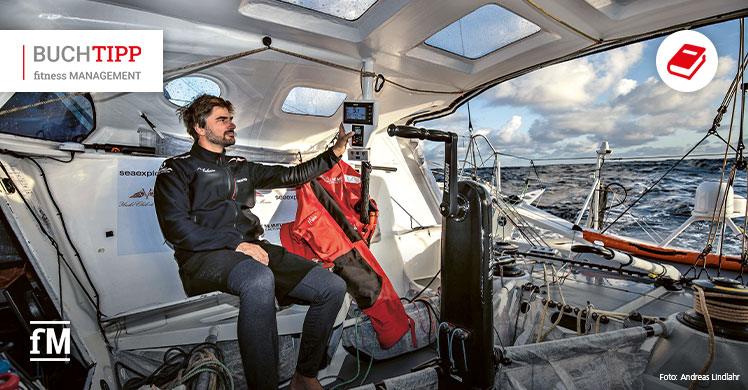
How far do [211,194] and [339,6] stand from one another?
141cm

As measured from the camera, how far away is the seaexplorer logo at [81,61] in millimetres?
2023

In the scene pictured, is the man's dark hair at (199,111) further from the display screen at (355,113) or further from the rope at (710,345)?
the rope at (710,345)

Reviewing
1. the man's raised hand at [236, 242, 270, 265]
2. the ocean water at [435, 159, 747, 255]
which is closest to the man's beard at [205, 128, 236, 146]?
the man's raised hand at [236, 242, 270, 265]

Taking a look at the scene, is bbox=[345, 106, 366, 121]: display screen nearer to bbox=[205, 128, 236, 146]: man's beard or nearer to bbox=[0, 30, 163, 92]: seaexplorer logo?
bbox=[205, 128, 236, 146]: man's beard

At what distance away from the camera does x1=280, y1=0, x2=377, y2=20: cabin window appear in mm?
2281

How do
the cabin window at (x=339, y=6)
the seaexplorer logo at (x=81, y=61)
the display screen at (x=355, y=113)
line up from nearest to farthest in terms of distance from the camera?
the seaexplorer logo at (x=81, y=61) → the cabin window at (x=339, y=6) → the display screen at (x=355, y=113)

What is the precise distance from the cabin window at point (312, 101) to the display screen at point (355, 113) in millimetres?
601

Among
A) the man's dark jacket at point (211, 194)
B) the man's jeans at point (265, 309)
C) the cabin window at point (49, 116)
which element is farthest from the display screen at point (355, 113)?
the cabin window at point (49, 116)

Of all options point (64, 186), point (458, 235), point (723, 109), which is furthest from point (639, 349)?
point (64, 186)

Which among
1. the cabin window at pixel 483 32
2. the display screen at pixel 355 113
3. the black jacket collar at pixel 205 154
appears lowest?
the black jacket collar at pixel 205 154

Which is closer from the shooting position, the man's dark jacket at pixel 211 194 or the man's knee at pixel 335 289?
the man's dark jacket at pixel 211 194

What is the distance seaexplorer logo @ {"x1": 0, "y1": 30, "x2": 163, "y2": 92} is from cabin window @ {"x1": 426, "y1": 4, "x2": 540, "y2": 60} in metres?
1.97

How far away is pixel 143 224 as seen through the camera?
246cm

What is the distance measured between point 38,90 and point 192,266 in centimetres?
150
